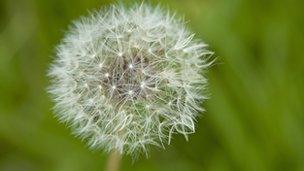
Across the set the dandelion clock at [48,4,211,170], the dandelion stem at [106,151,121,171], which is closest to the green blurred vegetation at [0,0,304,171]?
the dandelion clock at [48,4,211,170]

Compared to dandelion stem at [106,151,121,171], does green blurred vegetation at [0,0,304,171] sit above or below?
above

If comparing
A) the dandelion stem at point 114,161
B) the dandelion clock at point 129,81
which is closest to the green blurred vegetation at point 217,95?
the dandelion clock at point 129,81

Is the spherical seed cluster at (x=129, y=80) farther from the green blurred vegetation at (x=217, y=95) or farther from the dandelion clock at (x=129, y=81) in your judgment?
the green blurred vegetation at (x=217, y=95)

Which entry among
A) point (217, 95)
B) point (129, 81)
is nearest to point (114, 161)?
point (129, 81)

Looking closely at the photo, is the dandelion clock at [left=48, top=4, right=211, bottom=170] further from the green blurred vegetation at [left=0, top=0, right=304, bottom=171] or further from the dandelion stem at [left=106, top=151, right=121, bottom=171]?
the green blurred vegetation at [left=0, top=0, right=304, bottom=171]

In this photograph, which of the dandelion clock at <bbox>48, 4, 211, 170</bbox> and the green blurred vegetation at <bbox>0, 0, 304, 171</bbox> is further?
the green blurred vegetation at <bbox>0, 0, 304, 171</bbox>

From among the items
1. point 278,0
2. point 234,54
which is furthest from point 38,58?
point 278,0

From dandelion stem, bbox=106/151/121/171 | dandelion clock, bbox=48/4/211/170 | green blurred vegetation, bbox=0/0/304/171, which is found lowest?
dandelion stem, bbox=106/151/121/171

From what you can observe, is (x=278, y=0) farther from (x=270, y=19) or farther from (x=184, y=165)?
(x=184, y=165)
